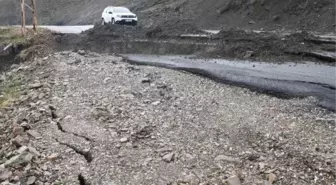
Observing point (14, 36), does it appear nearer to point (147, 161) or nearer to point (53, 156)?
point (53, 156)

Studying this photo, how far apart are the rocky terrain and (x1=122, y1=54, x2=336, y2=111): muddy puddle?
0.76 metres

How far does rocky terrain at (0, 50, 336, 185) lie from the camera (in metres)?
7.80

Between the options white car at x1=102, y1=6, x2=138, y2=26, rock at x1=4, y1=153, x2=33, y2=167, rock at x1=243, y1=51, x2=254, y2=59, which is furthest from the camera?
white car at x1=102, y1=6, x2=138, y2=26

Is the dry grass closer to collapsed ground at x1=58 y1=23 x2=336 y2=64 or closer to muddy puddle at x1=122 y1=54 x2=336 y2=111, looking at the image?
collapsed ground at x1=58 y1=23 x2=336 y2=64

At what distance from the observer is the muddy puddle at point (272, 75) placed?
12.6 metres

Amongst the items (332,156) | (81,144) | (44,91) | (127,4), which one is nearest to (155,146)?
(81,144)

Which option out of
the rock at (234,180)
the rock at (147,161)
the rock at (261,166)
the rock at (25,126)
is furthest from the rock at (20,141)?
the rock at (261,166)

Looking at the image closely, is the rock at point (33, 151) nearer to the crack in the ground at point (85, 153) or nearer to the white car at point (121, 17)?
the crack in the ground at point (85, 153)

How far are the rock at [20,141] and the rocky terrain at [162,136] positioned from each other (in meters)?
0.02

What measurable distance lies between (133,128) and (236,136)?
2.39 m

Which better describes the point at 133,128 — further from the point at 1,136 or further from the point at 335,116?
the point at 335,116

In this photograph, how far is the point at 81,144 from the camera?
9336mm

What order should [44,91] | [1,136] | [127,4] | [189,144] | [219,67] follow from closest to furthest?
[189,144], [1,136], [44,91], [219,67], [127,4]

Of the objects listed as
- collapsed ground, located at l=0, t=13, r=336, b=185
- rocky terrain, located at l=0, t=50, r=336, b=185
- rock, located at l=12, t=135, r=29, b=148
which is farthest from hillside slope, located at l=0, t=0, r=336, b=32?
rock, located at l=12, t=135, r=29, b=148
